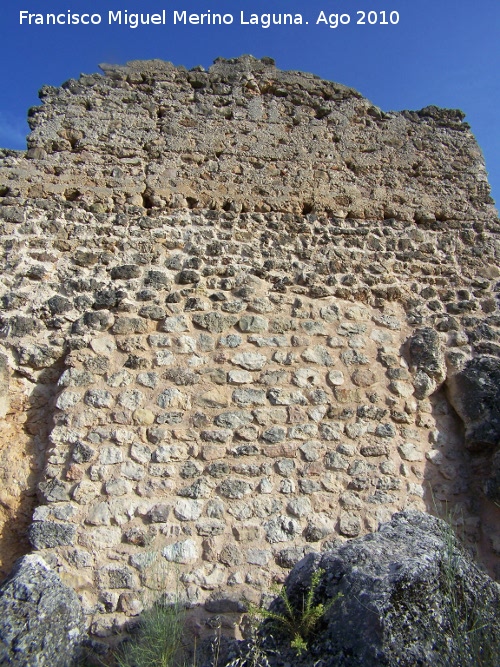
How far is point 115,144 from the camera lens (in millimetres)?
4551

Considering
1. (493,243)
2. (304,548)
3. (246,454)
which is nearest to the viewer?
(304,548)

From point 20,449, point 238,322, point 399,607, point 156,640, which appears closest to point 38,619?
point 156,640

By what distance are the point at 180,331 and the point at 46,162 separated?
1.77 m

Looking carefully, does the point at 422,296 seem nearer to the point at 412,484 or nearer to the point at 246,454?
the point at 412,484

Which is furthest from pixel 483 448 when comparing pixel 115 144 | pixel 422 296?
pixel 115 144

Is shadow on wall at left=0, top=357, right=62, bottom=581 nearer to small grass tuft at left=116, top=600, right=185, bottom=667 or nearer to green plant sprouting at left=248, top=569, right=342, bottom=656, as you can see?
small grass tuft at left=116, top=600, right=185, bottom=667

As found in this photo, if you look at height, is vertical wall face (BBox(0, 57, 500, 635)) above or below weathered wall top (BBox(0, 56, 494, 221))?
below

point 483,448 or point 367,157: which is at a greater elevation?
point 367,157

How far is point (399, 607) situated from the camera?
205 centimetres

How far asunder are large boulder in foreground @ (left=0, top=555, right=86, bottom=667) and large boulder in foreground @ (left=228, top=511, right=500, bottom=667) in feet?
3.32

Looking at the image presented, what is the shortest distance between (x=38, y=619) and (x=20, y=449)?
1167 millimetres

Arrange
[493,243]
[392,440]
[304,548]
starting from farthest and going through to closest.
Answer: [493,243] → [392,440] → [304,548]

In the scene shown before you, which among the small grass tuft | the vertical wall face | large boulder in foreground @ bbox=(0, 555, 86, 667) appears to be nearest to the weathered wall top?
the vertical wall face

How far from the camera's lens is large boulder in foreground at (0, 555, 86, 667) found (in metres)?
2.43
